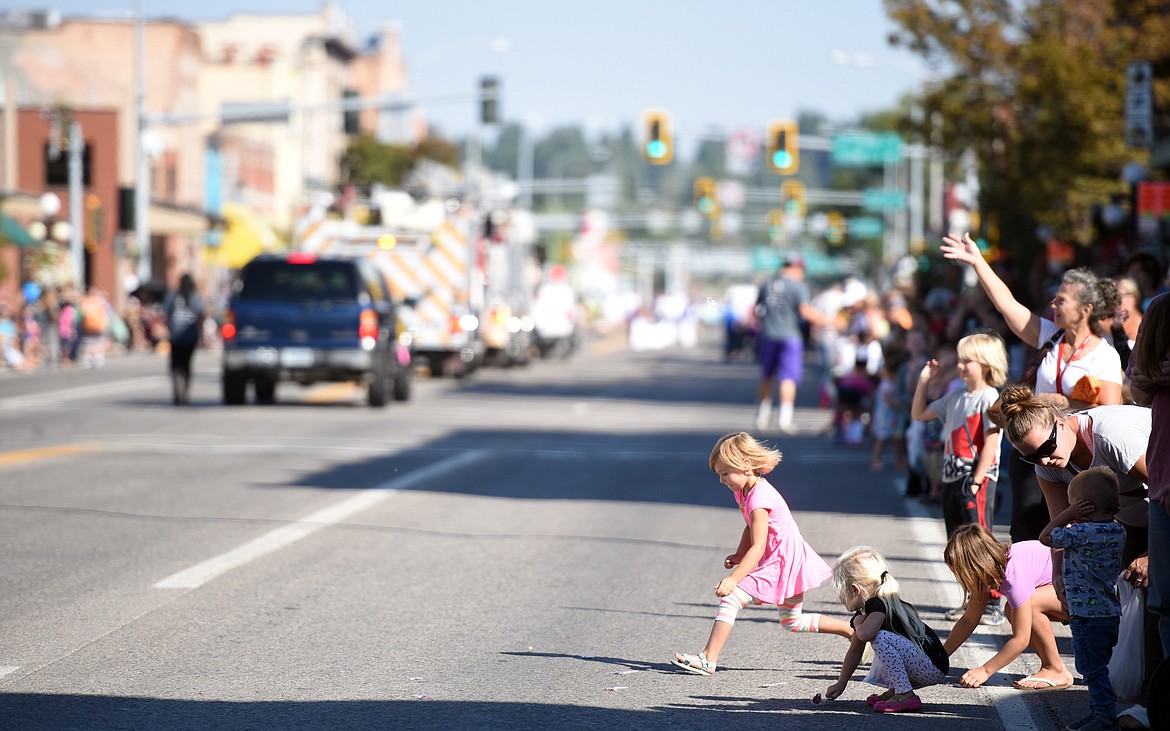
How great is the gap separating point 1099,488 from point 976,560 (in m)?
0.68

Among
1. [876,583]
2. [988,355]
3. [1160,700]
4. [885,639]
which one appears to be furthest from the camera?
[988,355]

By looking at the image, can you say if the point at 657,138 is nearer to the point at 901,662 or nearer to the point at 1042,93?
the point at 1042,93

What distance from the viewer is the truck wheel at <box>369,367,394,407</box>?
23500 mm

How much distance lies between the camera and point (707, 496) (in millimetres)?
14172

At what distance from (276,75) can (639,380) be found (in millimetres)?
55225

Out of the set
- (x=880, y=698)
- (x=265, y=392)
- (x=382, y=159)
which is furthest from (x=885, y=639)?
(x=382, y=159)

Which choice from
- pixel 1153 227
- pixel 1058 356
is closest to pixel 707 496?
pixel 1058 356

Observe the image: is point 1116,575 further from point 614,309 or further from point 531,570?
point 614,309

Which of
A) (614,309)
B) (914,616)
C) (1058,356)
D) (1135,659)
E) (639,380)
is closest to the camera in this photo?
(1135,659)

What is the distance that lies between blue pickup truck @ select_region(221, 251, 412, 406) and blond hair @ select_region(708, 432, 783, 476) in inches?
633

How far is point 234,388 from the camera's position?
23562 mm

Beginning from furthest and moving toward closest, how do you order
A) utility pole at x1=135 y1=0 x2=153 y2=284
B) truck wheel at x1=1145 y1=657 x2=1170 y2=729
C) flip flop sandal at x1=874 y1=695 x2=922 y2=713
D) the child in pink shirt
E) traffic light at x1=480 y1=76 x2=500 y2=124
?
utility pole at x1=135 y1=0 x2=153 y2=284
traffic light at x1=480 y1=76 x2=500 y2=124
the child in pink shirt
flip flop sandal at x1=874 y1=695 x2=922 y2=713
truck wheel at x1=1145 y1=657 x2=1170 y2=729

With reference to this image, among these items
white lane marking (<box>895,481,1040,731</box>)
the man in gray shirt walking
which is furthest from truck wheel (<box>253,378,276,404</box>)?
white lane marking (<box>895,481,1040,731</box>)

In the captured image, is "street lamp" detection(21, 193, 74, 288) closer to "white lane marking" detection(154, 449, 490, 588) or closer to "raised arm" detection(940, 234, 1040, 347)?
"white lane marking" detection(154, 449, 490, 588)
